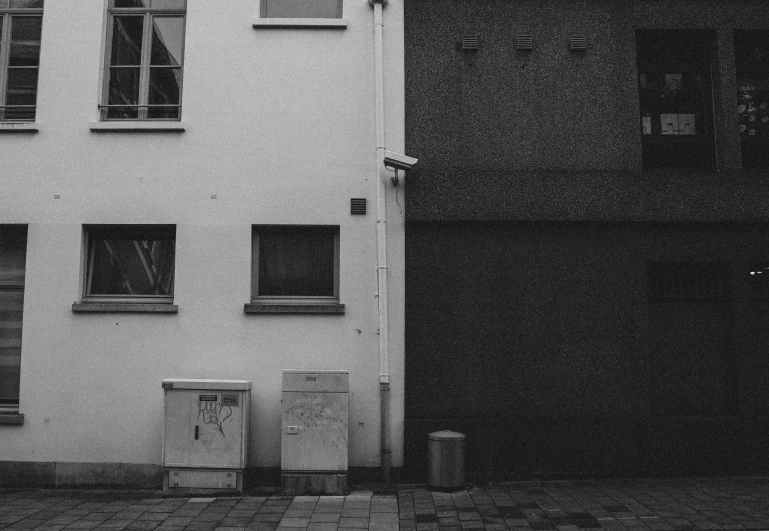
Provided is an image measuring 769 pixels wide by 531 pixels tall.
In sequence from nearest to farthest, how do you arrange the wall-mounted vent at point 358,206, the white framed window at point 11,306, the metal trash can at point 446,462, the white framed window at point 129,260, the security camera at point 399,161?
the metal trash can at point 446,462 → the security camera at point 399,161 → the wall-mounted vent at point 358,206 → the white framed window at point 11,306 → the white framed window at point 129,260

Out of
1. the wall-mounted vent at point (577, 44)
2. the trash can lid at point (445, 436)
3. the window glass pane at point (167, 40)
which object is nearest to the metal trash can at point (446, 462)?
the trash can lid at point (445, 436)

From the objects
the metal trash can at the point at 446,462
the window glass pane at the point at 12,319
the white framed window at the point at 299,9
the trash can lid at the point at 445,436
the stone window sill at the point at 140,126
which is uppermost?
the white framed window at the point at 299,9

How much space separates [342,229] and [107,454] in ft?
14.0

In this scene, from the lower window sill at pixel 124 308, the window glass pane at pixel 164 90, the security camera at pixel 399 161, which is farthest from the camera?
the window glass pane at pixel 164 90

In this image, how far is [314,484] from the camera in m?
7.56

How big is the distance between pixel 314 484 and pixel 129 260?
4.01m

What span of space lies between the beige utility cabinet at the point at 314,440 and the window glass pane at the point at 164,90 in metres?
4.33

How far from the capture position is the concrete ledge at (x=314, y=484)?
297 inches

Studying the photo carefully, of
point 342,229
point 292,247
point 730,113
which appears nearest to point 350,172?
point 342,229

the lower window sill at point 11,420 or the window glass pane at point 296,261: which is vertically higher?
the window glass pane at point 296,261

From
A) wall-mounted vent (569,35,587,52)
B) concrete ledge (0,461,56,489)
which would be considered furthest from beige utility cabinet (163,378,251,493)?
wall-mounted vent (569,35,587,52)

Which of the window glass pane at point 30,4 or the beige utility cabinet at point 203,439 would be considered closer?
the beige utility cabinet at point 203,439

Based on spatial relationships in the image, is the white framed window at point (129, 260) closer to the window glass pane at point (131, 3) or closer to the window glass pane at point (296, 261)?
the window glass pane at point (296, 261)

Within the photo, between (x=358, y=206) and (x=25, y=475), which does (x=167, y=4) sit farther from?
(x=25, y=475)
